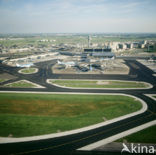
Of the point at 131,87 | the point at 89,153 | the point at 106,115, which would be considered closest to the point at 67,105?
the point at 106,115

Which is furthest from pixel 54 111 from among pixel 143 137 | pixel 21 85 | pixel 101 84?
pixel 101 84

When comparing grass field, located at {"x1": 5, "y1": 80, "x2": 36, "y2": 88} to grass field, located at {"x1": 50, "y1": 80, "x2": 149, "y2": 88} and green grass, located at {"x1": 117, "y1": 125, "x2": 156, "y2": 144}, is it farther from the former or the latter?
green grass, located at {"x1": 117, "y1": 125, "x2": 156, "y2": 144}

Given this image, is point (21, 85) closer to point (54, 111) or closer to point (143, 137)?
point (54, 111)

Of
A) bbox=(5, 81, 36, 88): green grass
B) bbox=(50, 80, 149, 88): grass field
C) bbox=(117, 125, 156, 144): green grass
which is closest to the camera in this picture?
bbox=(117, 125, 156, 144): green grass

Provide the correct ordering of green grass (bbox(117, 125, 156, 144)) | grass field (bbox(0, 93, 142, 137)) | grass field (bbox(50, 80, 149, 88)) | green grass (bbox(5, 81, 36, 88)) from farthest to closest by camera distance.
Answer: green grass (bbox(5, 81, 36, 88)) → grass field (bbox(50, 80, 149, 88)) → grass field (bbox(0, 93, 142, 137)) → green grass (bbox(117, 125, 156, 144))

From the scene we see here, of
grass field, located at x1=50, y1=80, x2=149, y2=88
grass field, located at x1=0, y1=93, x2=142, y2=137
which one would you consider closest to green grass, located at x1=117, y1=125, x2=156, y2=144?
grass field, located at x1=0, y1=93, x2=142, y2=137

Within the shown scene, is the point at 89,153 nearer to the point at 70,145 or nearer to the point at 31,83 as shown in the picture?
the point at 70,145
